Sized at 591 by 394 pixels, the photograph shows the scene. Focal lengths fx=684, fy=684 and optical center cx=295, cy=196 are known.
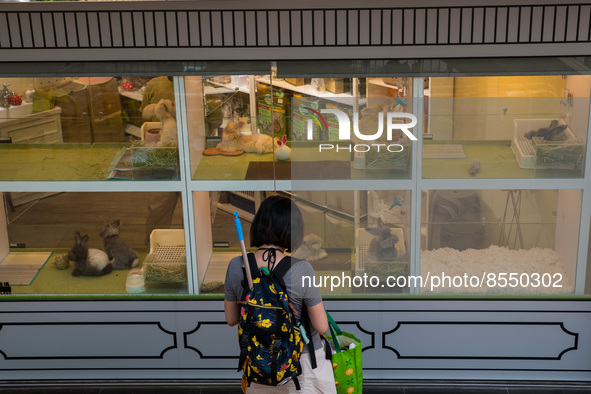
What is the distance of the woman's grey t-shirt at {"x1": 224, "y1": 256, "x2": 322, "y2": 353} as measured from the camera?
8.25 feet

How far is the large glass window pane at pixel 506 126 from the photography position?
354cm

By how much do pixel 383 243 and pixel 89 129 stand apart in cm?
174

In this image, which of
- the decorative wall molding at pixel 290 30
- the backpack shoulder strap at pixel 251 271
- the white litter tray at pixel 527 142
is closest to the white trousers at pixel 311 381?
the backpack shoulder strap at pixel 251 271

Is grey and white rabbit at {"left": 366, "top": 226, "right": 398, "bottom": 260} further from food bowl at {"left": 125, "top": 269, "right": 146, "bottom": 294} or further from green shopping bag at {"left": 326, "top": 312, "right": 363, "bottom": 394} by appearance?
food bowl at {"left": 125, "top": 269, "right": 146, "bottom": 294}

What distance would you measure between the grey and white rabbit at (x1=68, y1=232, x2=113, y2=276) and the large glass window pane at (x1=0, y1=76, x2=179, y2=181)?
1.43ft

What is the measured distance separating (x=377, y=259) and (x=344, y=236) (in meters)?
0.23

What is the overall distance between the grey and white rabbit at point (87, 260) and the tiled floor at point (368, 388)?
0.68 metres

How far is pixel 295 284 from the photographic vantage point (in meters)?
2.51

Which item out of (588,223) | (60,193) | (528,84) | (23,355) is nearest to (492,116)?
(528,84)

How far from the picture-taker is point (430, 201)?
3.76 m

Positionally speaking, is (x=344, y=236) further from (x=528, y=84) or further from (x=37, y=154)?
(x=37, y=154)

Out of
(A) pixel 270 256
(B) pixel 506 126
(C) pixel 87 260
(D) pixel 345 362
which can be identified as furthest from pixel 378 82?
(C) pixel 87 260

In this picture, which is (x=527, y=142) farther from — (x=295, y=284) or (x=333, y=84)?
(x=295, y=284)

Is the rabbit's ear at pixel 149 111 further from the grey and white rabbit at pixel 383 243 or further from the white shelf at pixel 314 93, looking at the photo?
the grey and white rabbit at pixel 383 243
